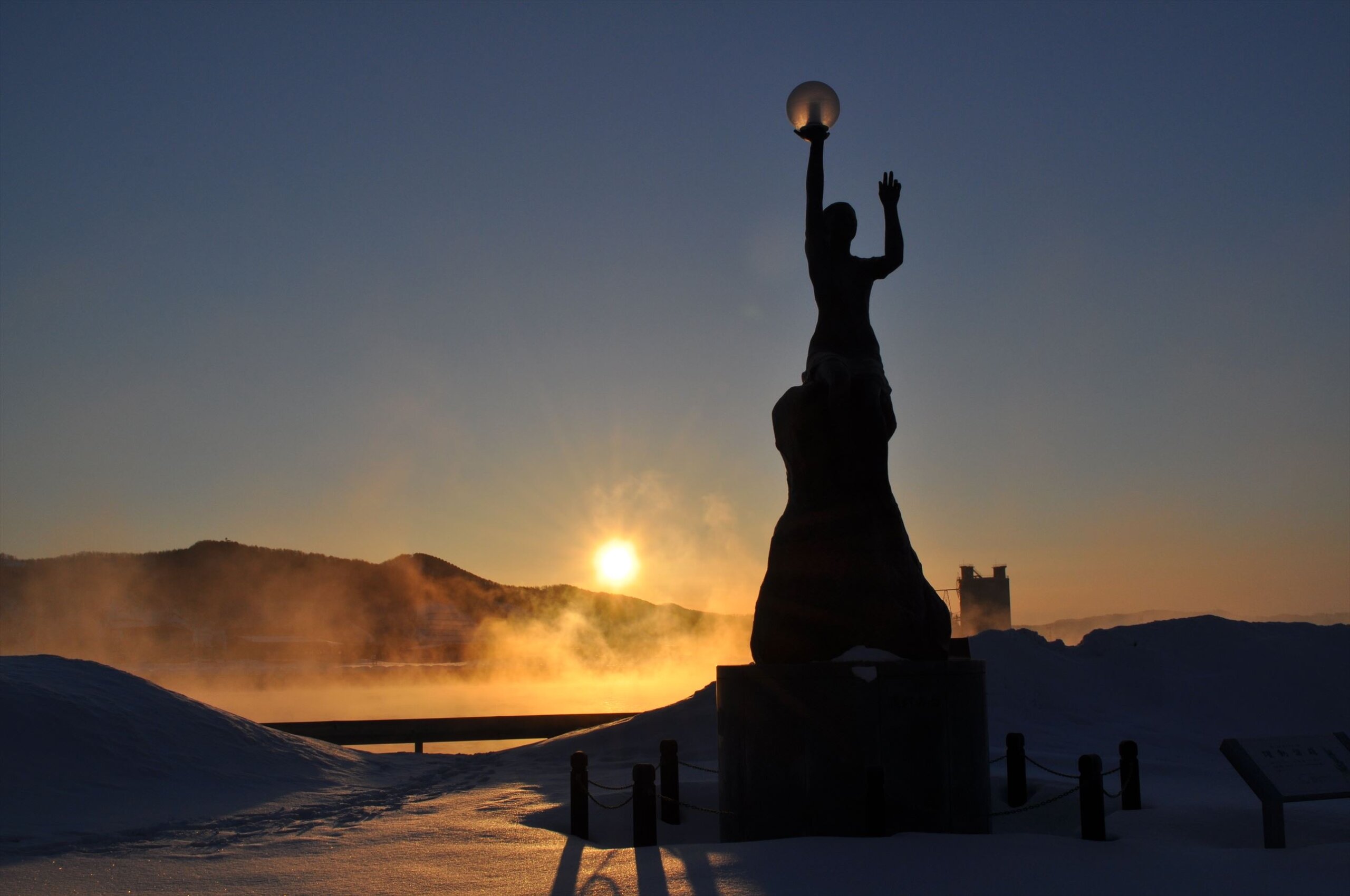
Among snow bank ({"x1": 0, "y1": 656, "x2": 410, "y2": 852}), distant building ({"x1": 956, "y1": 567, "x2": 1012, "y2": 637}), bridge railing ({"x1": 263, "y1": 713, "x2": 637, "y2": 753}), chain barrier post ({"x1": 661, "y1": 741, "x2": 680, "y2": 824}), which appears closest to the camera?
chain barrier post ({"x1": 661, "y1": 741, "x2": 680, "y2": 824})

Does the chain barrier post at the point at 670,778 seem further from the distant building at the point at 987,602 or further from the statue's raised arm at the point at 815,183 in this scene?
the distant building at the point at 987,602

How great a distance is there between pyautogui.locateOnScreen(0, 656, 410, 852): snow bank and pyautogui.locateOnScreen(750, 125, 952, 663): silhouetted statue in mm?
7493

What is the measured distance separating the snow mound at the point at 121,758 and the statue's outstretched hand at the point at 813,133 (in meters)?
10.6

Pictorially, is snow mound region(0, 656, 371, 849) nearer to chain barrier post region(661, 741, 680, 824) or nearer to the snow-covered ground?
the snow-covered ground

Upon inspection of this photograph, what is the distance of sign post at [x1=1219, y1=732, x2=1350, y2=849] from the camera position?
8.65 metres

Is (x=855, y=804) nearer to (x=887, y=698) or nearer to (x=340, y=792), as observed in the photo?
(x=887, y=698)

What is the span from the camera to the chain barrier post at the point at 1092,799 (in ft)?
31.1

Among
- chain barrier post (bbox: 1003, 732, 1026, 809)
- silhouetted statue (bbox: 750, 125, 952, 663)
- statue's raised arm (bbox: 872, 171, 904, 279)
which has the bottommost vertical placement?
chain barrier post (bbox: 1003, 732, 1026, 809)

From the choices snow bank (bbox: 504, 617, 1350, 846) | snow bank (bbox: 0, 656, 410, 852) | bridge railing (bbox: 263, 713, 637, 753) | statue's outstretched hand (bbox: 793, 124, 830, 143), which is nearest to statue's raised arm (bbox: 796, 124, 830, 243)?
statue's outstretched hand (bbox: 793, 124, 830, 143)

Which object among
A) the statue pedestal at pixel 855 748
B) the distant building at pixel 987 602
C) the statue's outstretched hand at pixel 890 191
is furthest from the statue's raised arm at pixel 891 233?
the distant building at pixel 987 602

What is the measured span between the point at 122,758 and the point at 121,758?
15 millimetres

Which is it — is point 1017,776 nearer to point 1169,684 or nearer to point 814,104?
point 814,104

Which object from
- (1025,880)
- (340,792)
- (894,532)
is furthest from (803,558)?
(340,792)

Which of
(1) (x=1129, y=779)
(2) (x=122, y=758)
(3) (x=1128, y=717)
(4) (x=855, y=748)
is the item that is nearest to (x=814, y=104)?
(4) (x=855, y=748)
